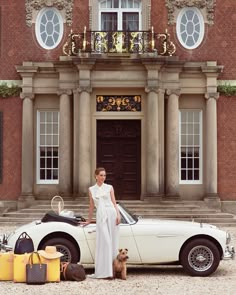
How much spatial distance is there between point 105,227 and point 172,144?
1225cm

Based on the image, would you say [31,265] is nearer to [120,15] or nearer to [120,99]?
[120,99]

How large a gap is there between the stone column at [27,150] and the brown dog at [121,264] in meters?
12.6

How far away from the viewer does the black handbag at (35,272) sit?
10.7 meters

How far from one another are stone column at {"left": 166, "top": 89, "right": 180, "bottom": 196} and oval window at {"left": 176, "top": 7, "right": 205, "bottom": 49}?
197 centimetres

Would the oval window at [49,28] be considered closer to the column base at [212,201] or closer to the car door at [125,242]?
the column base at [212,201]

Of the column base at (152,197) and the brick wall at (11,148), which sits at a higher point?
the brick wall at (11,148)

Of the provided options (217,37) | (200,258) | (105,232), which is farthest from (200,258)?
(217,37)

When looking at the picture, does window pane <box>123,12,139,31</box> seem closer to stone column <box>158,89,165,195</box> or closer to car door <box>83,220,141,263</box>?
stone column <box>158,89,165,195</box>

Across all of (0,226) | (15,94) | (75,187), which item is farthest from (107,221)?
(15,94)

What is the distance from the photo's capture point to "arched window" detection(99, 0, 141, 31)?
2438cm

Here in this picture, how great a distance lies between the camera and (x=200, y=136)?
24.2 m

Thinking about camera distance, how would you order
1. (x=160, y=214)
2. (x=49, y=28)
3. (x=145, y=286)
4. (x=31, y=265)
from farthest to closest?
(x=49, y=28), (x=160, y=214), (x=31, y=265), (x=145, y=286)

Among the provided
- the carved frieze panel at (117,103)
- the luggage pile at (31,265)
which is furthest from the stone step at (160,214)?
the luggage pile at (31,265)

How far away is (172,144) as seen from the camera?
76.6 ft
